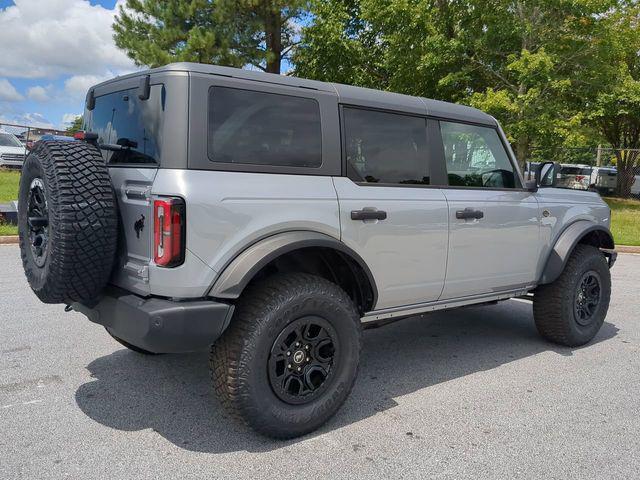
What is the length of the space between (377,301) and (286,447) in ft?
3.41

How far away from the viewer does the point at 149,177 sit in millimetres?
2721

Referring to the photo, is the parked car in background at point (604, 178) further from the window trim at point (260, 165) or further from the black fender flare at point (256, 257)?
the black fender flare at point (256, 257)

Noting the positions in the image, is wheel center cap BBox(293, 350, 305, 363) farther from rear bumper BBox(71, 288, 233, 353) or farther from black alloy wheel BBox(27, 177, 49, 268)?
black alloy wheel BBox(27, 177, 49, 268)

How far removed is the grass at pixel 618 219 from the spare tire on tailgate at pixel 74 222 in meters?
7.44

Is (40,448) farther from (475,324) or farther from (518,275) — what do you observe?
(475,324)

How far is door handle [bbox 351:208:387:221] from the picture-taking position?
320 cm

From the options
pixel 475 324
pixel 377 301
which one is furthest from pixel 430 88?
pixel 377 301

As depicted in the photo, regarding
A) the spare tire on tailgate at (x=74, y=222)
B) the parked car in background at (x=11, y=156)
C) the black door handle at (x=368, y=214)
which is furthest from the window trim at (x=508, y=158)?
the parked car in background at (x=11, y=156)

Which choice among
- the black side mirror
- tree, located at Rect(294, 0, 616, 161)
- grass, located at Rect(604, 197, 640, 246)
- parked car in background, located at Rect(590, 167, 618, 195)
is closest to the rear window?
parked car in background, located at Rect(590, 167, 618, 195)

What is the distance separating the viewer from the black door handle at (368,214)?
320 centimetres

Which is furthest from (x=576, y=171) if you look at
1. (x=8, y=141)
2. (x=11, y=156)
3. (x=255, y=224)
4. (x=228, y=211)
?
(x=228, y=211)

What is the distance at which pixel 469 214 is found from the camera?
12.5ft

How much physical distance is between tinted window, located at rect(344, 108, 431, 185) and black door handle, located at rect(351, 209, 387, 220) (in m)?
0.22

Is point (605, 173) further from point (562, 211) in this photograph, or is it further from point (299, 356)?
point (299, 356)
